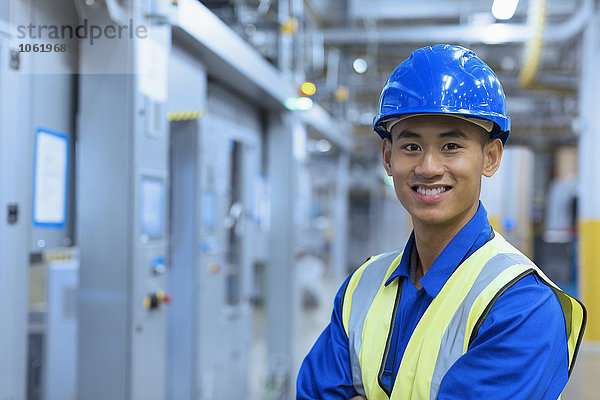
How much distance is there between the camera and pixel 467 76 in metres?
1.29

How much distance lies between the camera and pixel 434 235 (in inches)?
54.3

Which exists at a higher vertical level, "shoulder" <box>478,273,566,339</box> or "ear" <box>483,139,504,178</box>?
"ear" <box>483,139,504,178</box>

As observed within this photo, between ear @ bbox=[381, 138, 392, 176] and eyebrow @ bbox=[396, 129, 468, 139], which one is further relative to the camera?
ear @ bbox=[381, 138, 392, 176]

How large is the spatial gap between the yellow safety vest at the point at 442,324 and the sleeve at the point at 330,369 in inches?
0.9

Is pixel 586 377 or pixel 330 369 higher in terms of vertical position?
pixel 330 369

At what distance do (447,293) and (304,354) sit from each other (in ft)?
17.3

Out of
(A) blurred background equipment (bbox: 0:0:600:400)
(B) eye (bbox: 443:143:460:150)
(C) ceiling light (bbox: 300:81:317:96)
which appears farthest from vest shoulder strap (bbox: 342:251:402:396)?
(C) ceiling light (bbox: 300:81:317:96)

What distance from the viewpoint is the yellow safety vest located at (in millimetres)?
1205

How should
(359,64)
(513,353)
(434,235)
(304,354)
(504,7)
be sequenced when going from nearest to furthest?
(513,353) → (434,235) → (504,7) → (304,354) → (359,64)

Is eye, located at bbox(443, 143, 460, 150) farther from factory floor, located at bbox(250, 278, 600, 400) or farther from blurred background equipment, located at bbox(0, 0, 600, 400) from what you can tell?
factory floor, located at bbox(250, 278, 600, 400)

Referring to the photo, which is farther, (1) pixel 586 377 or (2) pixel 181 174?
(1) pixel 586 377

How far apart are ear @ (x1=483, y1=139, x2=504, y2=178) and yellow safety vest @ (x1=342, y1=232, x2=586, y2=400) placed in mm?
151

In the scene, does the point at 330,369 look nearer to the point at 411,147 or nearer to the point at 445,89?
the point at 411,147

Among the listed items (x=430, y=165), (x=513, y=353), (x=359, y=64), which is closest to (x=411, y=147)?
(x=430, y=165)
